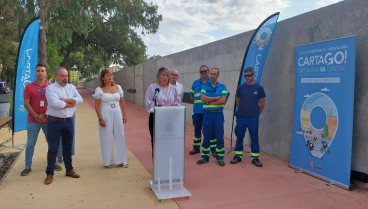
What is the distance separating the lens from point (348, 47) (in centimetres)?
392

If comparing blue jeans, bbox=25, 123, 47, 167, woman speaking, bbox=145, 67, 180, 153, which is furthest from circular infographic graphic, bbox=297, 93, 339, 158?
blue jeans, bbox=25, 123, 47, 167

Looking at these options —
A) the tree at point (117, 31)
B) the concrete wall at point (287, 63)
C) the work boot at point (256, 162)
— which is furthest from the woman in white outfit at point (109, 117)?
the tree at point (117, 31)

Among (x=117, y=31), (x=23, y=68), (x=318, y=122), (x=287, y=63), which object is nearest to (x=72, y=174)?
(x=23, y=68)

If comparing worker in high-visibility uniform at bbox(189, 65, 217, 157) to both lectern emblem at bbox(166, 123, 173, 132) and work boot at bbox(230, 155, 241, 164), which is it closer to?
work boot at bbox(230, 155, 241, 164)

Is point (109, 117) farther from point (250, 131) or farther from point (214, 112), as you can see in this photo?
point (250, 131)

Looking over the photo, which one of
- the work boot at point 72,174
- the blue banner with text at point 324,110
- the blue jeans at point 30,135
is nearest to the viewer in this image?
the blue banner with text at point 324,110

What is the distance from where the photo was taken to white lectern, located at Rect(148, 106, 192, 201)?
377cm

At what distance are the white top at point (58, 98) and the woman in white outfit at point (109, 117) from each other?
→ 472mm

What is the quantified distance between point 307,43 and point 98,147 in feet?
16.4

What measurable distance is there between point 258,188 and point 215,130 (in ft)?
4.85

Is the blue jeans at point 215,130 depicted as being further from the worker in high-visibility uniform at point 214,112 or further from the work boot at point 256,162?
the work boot at point 256,162

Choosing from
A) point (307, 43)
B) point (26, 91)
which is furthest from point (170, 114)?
point (307, 43)

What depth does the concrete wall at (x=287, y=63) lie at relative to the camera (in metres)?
3.99

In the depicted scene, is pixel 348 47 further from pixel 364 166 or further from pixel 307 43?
pixel 364 166
